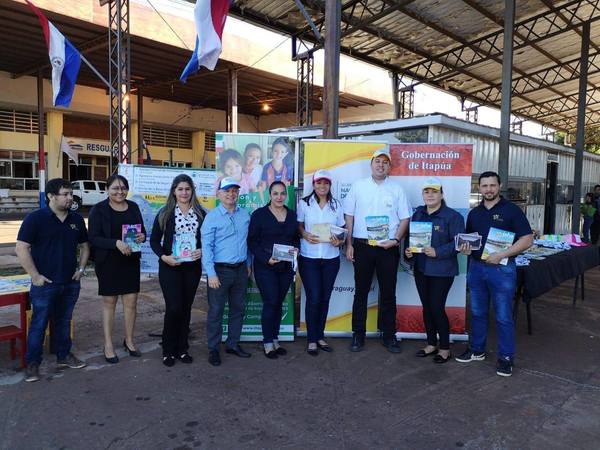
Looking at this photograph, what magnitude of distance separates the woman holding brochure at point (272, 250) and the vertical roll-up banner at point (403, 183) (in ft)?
2.01

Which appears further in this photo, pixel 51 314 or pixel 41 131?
pixel 41 131

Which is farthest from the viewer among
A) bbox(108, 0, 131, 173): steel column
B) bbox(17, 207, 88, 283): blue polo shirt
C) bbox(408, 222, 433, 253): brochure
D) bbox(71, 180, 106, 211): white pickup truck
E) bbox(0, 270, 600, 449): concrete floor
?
bbox(71, 180, 106, 211): white pickup truck

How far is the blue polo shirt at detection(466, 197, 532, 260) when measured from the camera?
385 cm

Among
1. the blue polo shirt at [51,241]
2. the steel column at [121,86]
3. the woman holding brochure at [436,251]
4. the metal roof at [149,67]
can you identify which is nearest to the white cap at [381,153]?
the woman holding brochure at [436,251]

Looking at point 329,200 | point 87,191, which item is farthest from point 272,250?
point 87,191

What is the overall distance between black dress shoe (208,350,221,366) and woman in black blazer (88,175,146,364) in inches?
33.0

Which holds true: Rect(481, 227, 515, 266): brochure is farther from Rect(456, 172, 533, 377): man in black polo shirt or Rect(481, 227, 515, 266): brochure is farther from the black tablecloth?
the black tablecloth

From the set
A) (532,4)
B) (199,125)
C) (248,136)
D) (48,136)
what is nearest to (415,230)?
(248,136)

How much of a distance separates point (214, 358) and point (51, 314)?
1.43 metres

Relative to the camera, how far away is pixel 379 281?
A: 4.45 meters

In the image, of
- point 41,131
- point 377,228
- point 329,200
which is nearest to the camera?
point 377,228

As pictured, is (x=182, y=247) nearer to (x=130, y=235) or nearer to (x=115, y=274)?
(x=130, y=235)

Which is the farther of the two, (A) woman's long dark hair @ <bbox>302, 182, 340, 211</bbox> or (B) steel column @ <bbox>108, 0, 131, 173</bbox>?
(B) steel column @ <bbox>108, 0, 131, 173</bbox>

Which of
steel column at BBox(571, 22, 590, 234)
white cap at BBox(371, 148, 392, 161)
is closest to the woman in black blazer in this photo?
white cap at BBox(371, 148, 392, 161)
